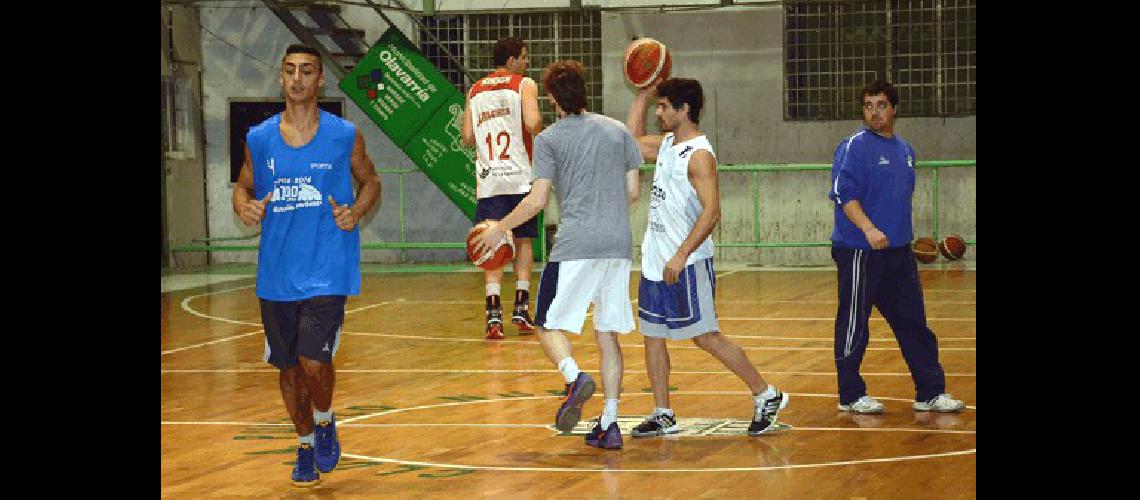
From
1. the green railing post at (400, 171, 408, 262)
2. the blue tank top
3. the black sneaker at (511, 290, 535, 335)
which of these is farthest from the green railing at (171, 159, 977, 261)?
the blue tank top

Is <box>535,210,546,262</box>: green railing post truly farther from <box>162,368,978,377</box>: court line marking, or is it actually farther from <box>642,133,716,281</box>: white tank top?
<box>642,133,716,281</box>: white tank top

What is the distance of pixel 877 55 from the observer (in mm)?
23406

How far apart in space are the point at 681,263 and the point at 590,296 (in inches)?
18.2

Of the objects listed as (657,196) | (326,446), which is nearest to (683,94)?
(657,196)

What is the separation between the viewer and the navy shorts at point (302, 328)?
285 inches

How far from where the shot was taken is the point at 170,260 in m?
23.9

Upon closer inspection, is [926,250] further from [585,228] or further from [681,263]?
[585,228]

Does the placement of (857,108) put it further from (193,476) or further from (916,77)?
(193,476)

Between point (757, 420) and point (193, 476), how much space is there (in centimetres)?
273

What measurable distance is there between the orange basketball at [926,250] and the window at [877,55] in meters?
2.08

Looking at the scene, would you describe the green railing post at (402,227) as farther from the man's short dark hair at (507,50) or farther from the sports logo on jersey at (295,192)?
the sports logo on jersey at (295,192)

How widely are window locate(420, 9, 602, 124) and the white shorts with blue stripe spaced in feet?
51.3
